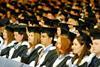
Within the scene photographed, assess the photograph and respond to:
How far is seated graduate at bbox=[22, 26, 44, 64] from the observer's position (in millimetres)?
7863

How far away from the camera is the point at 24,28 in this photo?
8805 millimetres

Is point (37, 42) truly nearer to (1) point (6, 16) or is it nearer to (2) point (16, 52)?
(2) point (16, 52)

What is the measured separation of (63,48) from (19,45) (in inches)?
72.0

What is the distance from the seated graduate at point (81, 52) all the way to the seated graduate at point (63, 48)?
217 millimetres

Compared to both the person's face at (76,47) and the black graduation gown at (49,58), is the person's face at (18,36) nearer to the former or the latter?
the black graduation gown at (49,58)

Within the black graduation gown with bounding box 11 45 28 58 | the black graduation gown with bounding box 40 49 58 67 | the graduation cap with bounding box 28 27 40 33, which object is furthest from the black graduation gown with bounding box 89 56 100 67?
the black graduation gown with bounding box 11 45 28 58

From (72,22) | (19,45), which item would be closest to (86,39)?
(19,45)

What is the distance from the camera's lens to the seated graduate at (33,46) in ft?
25.8

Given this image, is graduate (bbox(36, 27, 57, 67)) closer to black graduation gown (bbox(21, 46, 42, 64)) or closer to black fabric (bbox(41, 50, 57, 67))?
black fabric (bbox(41, 50, 57, 67))

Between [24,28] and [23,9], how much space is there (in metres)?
5.40

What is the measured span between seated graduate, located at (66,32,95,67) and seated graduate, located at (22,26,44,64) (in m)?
1.19

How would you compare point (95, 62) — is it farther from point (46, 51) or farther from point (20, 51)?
point (20, 51)

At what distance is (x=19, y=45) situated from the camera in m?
8.61

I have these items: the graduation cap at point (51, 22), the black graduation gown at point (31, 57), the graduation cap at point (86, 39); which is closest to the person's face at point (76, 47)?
the graduation cap at point (86, 39)
